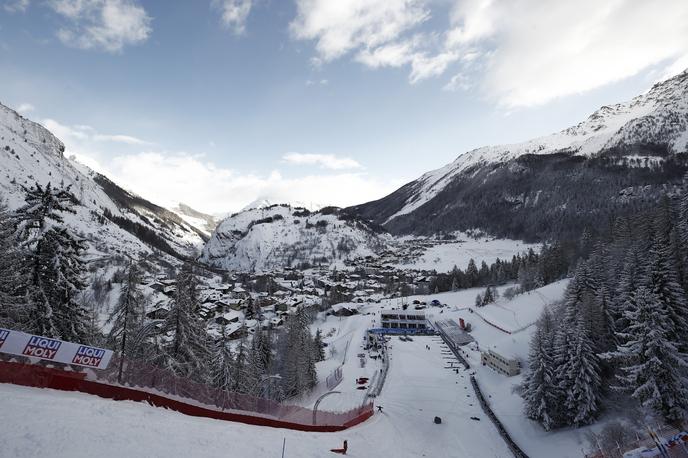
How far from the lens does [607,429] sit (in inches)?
1118

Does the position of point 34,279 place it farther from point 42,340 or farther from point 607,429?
point 607,429

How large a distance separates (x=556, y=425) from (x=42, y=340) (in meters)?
39.0

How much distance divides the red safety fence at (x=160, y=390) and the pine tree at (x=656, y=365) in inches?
929

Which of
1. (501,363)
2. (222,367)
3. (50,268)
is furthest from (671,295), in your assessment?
(50,268)

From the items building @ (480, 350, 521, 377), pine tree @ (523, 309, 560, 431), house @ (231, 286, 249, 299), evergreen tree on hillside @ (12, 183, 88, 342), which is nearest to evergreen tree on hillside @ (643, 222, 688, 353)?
pine tree @ (523, 309, 560, 431)

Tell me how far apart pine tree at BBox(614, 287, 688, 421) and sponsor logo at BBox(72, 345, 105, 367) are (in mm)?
34326

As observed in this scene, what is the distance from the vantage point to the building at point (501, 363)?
48062 mm

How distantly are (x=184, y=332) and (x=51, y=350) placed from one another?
332 inches

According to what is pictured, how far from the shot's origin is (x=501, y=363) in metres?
49.9

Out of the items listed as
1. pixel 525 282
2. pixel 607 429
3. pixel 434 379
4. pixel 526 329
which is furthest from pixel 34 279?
pixel 525 282

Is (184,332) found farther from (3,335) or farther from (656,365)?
(656,365)

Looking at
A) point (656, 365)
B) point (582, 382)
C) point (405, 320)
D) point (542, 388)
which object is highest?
point (656, 365)

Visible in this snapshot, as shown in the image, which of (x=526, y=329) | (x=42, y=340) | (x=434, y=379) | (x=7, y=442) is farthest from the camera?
(x=526, y=329)

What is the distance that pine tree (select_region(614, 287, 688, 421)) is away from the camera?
84.5ft
